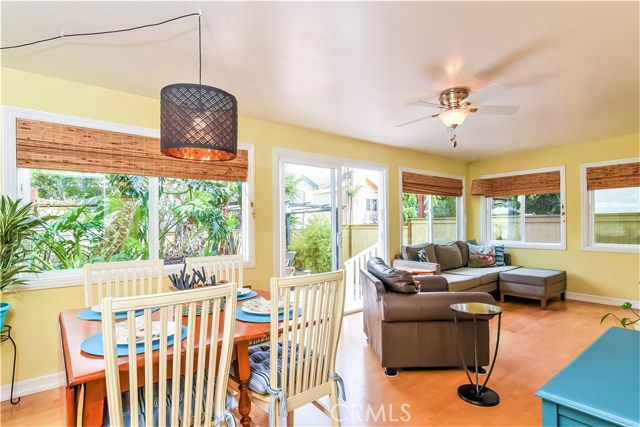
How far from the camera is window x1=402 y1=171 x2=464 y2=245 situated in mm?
5660

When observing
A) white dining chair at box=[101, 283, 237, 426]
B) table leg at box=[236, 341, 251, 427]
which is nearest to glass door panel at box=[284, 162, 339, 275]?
table leg at box=[236, 341, 251, 427]

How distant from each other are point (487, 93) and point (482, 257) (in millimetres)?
3588

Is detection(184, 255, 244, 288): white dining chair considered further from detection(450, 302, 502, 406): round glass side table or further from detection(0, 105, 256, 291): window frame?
detection(450, 302, 502, 406): round glass side table

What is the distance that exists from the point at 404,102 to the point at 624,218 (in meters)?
4.12

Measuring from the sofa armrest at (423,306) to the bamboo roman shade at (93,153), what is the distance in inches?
80.8

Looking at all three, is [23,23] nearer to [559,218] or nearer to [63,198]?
[63,198]

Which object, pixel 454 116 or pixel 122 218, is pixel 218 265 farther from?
pixel 454 116

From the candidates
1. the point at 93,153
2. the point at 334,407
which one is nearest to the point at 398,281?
the point at 334,407

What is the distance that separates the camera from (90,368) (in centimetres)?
122

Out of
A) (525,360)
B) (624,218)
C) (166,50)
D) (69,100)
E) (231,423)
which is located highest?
(166,50)

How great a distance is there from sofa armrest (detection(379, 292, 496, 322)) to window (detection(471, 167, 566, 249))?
3793mm

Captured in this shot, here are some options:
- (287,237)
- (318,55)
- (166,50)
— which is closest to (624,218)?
(287,237)

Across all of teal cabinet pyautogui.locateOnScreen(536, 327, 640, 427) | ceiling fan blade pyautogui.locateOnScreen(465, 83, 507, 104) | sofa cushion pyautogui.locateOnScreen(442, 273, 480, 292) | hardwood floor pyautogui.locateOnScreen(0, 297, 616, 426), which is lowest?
hardwood floor pyautogui.locateOnScreen(0, 297, 616, 426)

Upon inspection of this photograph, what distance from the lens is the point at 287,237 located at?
4.14 m
